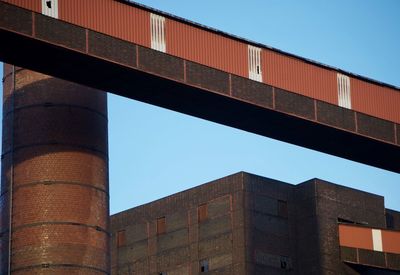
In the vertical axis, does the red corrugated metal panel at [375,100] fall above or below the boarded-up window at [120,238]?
below

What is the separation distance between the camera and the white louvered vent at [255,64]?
27891mm

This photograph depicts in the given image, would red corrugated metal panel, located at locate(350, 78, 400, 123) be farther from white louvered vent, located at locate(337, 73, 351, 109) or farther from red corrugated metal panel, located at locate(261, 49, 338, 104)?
red corrugated metal panel, located at locate(261, 49, 338, 104)

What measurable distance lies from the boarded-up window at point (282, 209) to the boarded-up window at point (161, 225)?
627 centimetres

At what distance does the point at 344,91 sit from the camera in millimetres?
29922

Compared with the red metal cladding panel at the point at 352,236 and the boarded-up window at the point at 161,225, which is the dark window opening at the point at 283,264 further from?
the boarded-up window at the point at 161,225

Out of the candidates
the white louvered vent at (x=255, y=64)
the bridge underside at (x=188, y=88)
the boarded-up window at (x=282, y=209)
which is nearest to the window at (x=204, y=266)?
the boarded-up window at (x=282, y=209)

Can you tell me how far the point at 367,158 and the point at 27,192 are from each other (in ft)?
36.2

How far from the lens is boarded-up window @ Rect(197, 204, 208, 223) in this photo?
48.4 metres

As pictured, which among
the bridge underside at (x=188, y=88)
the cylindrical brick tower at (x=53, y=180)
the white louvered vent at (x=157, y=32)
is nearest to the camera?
the bridge underside at (x=188, y=88)

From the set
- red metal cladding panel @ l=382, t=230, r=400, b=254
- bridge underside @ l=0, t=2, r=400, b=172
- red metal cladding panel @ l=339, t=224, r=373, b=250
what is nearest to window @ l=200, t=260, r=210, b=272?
red metal cladding panel @ l=339, t=224, r=373, b=250

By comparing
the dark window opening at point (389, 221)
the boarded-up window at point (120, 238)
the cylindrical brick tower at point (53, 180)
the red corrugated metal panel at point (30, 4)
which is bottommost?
the cylindrical brick tower at point (53, 180)

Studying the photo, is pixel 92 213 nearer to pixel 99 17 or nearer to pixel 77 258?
pixel 77 258

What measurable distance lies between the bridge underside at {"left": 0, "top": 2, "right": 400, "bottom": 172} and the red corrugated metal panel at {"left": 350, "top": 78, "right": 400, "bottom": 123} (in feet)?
1.07

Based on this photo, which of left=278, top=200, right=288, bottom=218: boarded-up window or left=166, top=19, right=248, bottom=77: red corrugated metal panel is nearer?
left=166, top=19, right=248, bottom=77: red corrugated metal panel
